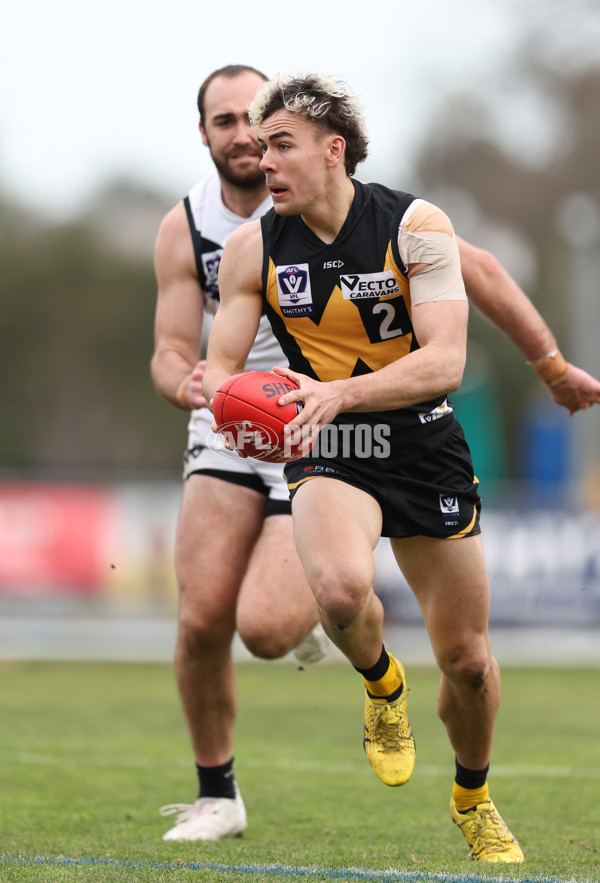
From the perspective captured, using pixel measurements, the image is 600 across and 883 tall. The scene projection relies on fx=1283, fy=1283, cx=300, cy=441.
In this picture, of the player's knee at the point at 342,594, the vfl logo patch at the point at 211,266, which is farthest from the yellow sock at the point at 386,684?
the vfl logo patch at the point at 211,266

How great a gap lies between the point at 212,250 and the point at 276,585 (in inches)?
61.5

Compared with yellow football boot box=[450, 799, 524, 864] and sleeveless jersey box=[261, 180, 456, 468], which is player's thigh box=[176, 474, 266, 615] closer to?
sleeveless jersey box=[261, 180, 456, 468]

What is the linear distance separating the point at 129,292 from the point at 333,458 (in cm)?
4239

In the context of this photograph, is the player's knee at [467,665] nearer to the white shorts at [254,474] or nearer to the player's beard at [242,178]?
the white shorts at [254,474]

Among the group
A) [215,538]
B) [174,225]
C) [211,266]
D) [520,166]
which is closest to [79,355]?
[520,166]

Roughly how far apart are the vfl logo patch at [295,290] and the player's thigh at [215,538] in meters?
1.34

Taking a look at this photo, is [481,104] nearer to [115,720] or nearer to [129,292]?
[129,292]

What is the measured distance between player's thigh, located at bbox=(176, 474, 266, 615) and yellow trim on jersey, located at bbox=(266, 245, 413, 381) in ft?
3.96

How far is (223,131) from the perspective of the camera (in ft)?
19.0

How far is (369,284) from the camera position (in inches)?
184

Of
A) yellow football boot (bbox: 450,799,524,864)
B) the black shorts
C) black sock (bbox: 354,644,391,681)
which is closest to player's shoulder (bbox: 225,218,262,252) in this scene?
the black shorts

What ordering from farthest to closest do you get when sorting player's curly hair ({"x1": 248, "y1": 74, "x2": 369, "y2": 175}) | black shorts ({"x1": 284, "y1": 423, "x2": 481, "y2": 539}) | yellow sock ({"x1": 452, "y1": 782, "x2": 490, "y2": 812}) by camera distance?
1. yellow sock ({"x1": 452, "y1": 782, "x2": 490, "y2": 812})
2. black shorts ({"x1": 284, "y1": 423, "x2": 481, "y2": 539})
3. player's curly hair ({"x1": 248, "y1": 74, "x2": 369, "y2": 175})

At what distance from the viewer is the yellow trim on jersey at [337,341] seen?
15.5 feet

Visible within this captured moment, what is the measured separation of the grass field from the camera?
481cm
